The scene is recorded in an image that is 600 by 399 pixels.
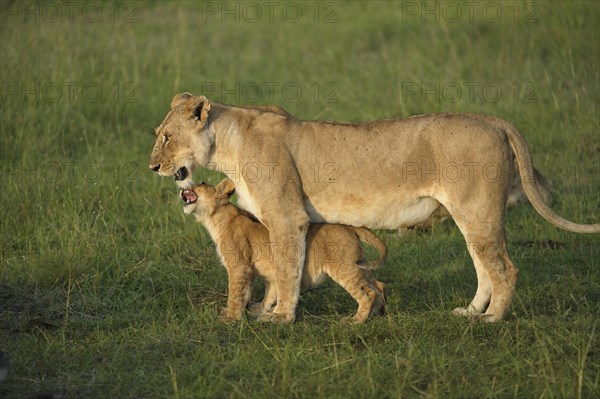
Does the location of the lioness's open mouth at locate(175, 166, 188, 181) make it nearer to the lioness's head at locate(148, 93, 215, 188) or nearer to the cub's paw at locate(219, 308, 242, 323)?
the lioness's head at locate(148, 93, 215, 188)

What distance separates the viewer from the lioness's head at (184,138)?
6332mm

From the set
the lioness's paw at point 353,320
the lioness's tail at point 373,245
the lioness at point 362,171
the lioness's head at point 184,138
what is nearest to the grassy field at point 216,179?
the lioness's paw at point 353,320

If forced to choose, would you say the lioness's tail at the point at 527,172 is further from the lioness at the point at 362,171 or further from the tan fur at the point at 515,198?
Result: the tan fur at the point at 515,198

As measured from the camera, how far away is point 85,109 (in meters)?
10.3

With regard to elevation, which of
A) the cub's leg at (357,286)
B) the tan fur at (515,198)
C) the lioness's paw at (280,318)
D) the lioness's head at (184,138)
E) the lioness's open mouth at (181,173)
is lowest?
the tan fur at (515,198)

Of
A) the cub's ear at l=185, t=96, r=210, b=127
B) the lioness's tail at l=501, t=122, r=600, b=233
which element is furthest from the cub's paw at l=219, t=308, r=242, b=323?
the lioness's tail at l=501, t=122, r=600, b=233

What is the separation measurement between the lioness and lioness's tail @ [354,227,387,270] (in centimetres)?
8

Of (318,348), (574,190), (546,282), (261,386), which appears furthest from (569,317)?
(574,190)

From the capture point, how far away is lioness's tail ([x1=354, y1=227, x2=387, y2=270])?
618cm

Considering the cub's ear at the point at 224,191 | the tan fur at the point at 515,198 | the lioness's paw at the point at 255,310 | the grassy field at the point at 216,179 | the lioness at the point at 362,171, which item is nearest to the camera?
the grassy field at the point at 216,179

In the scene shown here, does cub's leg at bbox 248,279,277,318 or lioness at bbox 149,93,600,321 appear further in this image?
cub's leg at bbox 248,279,277,318

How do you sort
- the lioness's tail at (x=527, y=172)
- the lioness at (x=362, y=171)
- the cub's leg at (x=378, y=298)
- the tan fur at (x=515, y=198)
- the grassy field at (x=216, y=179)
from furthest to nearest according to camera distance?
the tan fur at (x=515, y=198)
the cub's leg at (x=378, y=298)
the lioness's tail at (x=527, y=172)
the lioness at (x=362, y=171)
the grassy field at (x=216, y=179)

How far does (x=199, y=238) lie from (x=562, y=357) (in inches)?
128

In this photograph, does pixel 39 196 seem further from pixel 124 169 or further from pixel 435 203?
pixel 435 203
